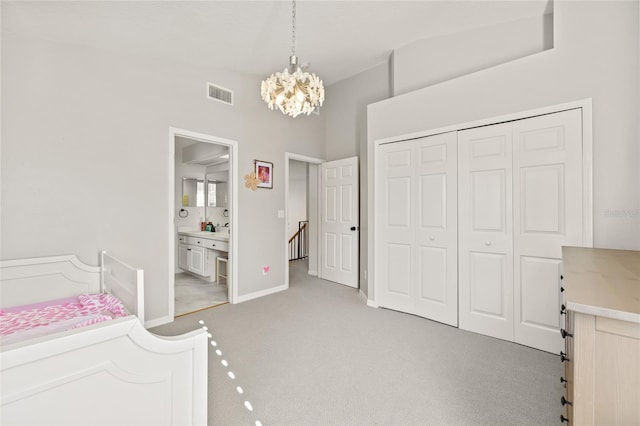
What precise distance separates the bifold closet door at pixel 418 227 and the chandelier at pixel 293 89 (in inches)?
55.5

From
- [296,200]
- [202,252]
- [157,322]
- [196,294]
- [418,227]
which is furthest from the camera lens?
[296,200]

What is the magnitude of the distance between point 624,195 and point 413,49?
255cm

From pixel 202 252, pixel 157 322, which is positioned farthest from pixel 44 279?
pixel 202 252

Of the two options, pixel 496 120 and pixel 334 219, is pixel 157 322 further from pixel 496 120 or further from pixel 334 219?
pixel 496 120

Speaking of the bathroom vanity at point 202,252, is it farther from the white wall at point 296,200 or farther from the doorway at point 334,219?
the white wall at point 296,200

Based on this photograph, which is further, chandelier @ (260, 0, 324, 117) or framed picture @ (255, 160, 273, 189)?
framed picture @ (255, 160, 273, 189)

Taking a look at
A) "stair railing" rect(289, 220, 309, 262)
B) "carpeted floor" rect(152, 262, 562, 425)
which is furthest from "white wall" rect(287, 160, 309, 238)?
"carpeted floor" rect(152, 262, 562, 425)

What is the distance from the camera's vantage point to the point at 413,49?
3387 millimetres

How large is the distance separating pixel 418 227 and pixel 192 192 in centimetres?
437

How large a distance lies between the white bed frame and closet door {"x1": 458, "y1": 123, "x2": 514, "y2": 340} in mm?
2625

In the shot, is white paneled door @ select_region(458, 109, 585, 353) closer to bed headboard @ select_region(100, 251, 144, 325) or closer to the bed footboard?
→ the bed footboard

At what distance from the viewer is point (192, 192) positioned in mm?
5500

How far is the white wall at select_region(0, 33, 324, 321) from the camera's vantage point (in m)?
2.22

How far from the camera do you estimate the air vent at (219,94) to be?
11.1 ft
